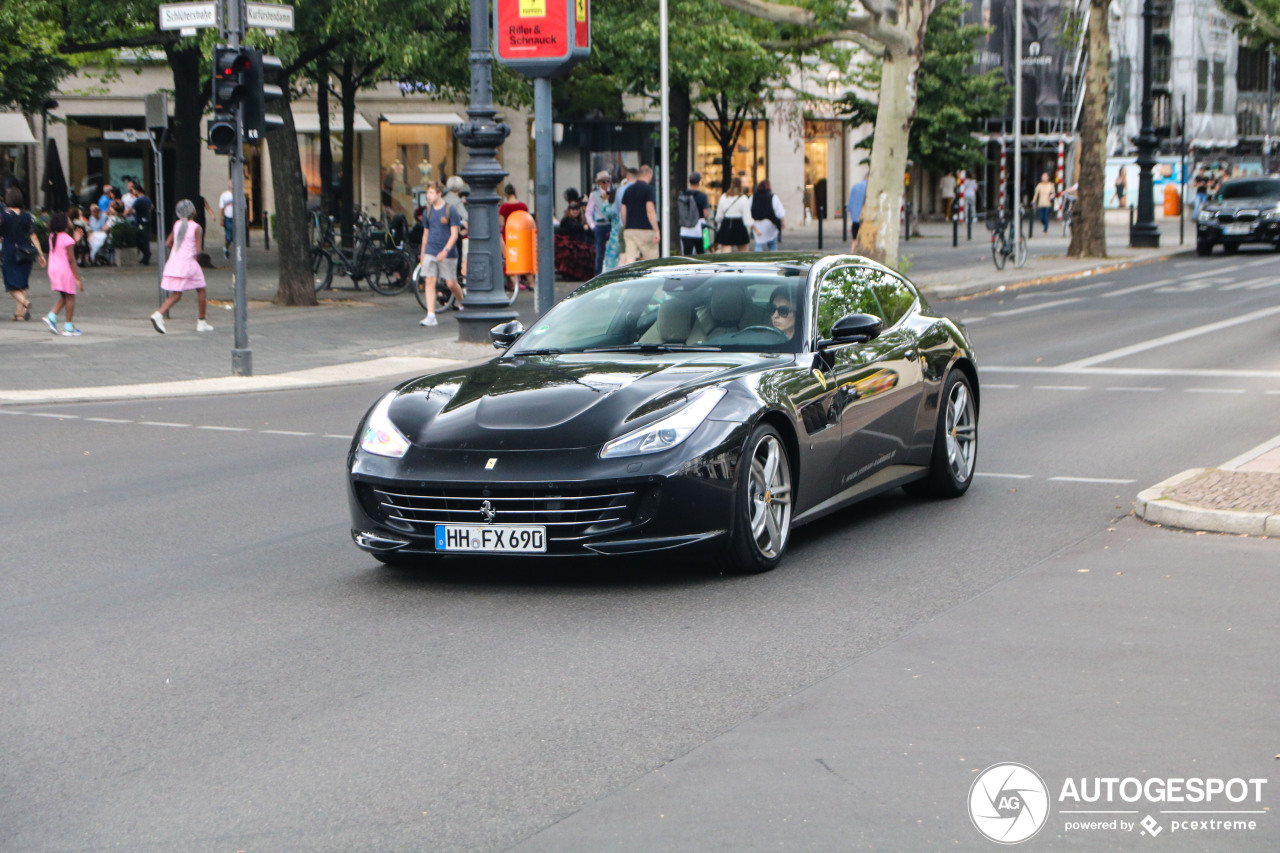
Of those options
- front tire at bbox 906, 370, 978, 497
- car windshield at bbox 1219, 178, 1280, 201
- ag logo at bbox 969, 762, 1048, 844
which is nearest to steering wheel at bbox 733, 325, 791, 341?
front tire at bbox 906, 370, 978, 497

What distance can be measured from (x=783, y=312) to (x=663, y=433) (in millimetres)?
1484

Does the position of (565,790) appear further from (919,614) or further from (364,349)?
(364,349)

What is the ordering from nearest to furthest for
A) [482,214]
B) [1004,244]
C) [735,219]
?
[482,214] < [735,219] < [1004,244]

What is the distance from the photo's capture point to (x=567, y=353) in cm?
838

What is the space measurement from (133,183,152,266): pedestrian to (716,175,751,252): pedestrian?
622 inches

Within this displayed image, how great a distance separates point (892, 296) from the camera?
31.1 feet

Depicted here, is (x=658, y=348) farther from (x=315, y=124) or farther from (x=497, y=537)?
(x=315, y=124)

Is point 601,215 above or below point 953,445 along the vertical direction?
above

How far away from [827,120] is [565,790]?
5703 centimetres

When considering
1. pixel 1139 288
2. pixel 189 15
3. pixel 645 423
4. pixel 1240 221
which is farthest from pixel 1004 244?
pixel 645 423

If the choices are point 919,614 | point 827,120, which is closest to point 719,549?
point 919,614

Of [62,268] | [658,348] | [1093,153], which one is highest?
[1093,153]

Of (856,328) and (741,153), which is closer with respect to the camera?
(856,328)

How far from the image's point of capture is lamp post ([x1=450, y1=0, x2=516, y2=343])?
66.4 feet
